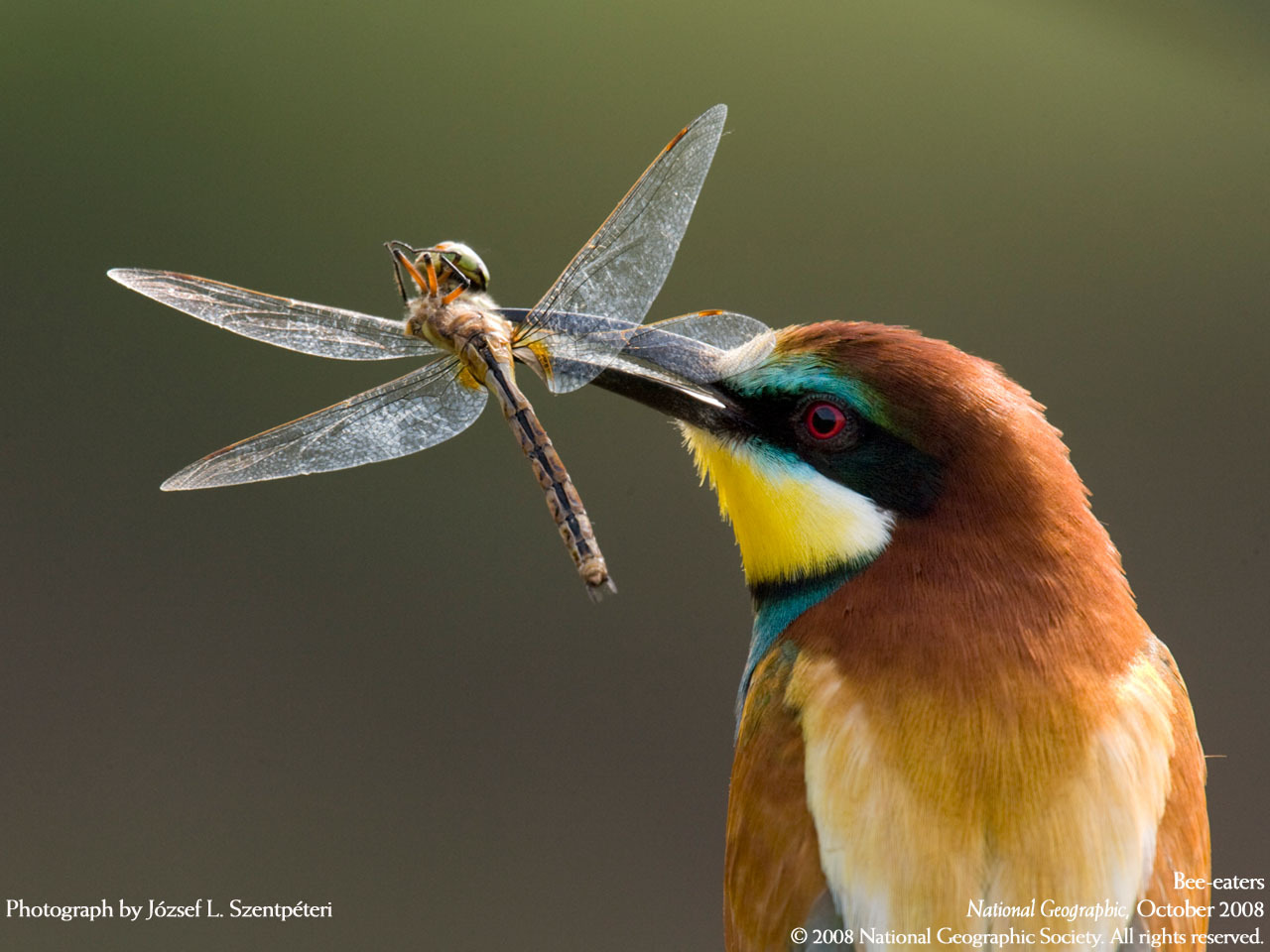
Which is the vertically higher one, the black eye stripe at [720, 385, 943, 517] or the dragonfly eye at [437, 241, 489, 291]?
the dragonfly eye at [437, 241, 489, 291]

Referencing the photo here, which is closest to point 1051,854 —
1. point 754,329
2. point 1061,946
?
point 1061,946

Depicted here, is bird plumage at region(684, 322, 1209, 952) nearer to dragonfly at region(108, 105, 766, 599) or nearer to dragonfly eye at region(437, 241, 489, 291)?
dragonfly at region(108, 105, 766, 599)

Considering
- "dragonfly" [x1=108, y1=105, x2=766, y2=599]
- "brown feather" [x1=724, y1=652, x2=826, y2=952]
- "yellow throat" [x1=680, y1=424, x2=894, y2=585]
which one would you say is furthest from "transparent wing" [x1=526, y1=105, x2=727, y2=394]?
"brown feather" [x1=724, y1=652, x2=826, y2=952]

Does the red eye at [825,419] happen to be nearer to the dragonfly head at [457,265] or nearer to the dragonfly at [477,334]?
the dragonfly at [477,334]

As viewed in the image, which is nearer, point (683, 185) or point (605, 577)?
point (605, 577)

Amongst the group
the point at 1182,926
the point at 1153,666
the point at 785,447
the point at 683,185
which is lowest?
the point at 1182,926

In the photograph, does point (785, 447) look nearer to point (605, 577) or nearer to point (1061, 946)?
point (605, 577)
